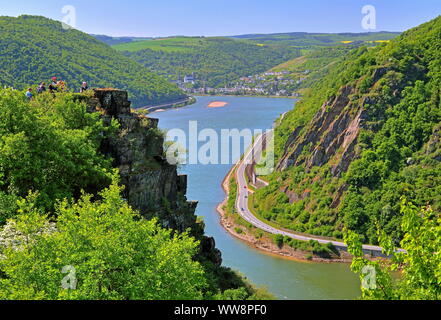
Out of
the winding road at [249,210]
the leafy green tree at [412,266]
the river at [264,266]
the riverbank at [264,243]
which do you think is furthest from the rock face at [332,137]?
the leafy green tree at [412,266]

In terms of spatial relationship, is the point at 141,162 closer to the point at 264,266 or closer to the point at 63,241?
the point at 63,241

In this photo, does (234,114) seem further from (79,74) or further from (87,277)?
(87,277)

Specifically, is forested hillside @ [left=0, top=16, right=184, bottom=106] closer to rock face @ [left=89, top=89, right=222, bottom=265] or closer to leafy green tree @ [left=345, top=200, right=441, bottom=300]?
rock face @ [left=89, top=89, right=222, bottom=265]

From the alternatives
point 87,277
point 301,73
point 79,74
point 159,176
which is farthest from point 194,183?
point 301,73

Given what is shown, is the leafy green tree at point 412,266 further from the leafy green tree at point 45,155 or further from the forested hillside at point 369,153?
the forested hillside at point 369,153

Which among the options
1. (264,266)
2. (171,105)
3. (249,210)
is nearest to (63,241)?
(264,266)
